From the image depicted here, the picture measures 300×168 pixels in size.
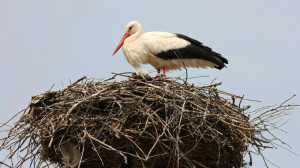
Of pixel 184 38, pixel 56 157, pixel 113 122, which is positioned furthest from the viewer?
pixel 184 38

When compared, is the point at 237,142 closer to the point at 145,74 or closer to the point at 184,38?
the point at 145,74

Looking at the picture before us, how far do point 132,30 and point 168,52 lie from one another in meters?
0.90

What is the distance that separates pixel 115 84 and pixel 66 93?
1.84ft

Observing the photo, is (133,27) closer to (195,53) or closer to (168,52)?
(168,52)

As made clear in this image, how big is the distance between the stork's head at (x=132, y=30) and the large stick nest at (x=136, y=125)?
2668mm

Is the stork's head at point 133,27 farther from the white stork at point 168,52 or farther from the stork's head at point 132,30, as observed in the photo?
the white stork at point 168,52

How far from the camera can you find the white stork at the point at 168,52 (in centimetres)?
825

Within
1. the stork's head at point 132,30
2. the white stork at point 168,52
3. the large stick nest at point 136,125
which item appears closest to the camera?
the large stick nest at point 136,125

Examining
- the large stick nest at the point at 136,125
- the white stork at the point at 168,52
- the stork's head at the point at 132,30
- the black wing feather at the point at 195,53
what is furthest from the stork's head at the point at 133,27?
the large stick nest at the point at 136,125

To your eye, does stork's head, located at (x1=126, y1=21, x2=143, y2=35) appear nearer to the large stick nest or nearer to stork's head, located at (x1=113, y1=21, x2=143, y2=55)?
stork's head, located at (x1=113, y1=21, x2=143, y2=55)

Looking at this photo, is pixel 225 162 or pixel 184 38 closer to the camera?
pixel 225 162

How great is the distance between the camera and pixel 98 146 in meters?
5.70

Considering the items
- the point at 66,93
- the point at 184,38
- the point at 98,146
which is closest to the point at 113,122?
the point at 98,146

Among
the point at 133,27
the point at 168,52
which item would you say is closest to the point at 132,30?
the point at 133,27
